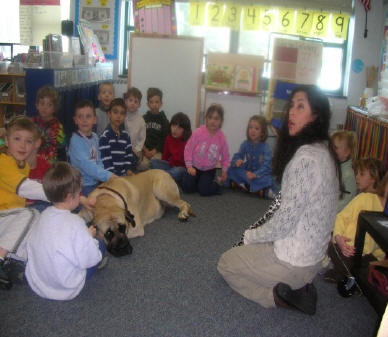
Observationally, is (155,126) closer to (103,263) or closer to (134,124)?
(134,124)

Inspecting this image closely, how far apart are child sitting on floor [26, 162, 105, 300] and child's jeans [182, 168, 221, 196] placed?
2.11 m

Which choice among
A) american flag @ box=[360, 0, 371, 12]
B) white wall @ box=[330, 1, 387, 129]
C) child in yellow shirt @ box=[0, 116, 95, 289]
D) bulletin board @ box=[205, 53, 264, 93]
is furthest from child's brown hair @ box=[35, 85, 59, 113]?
american flag @ box=[360, 0, 371, 12]

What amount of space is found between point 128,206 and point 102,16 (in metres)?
3.89

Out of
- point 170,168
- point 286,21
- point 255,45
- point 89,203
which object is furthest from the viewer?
point 255,45

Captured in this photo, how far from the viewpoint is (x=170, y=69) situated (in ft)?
17.1

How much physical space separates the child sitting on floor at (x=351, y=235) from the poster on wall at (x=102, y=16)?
4.55m

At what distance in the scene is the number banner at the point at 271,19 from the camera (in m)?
5.55

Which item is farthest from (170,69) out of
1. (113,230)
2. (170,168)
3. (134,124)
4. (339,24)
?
(113,230)

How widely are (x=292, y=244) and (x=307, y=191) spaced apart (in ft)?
1.01

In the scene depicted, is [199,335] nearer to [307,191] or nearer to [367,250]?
[307,191]

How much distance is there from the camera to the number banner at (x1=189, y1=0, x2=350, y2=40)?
5.55m

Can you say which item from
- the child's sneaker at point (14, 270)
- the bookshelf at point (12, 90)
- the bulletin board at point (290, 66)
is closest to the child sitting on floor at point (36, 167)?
the child's sneaker at point (14, 270)

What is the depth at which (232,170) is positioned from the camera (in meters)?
4.43

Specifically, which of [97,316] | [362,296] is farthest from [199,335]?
[362,296]
